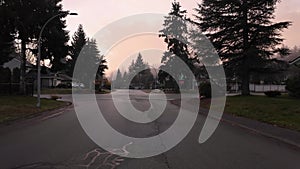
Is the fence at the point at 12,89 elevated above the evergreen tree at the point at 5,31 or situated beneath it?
situated beneath

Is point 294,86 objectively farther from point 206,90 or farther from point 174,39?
point 174,39

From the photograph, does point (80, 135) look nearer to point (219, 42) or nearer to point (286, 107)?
point (286, 107)

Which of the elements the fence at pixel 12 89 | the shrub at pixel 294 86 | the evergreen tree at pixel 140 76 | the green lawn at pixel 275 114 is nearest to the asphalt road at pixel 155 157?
the green lawn at pixel 275 114

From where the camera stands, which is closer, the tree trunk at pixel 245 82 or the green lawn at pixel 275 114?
the green lawn at pixel 275 114

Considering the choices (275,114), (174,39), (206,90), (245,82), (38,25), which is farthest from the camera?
(174,39)

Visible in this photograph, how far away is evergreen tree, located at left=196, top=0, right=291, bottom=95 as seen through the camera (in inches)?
1144

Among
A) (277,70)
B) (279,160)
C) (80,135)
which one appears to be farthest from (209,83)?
(279,160)

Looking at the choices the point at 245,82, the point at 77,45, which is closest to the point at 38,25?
the point at 245,82

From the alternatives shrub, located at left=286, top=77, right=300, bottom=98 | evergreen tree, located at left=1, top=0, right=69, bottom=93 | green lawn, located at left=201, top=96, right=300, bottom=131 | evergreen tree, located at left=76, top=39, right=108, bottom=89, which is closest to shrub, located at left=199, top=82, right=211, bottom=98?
shrub, located at left=286, top=77, right=300, bottom=98

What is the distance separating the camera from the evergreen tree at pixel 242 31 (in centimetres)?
2906

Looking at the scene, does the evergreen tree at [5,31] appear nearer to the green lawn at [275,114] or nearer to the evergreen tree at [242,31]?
the evergreen tree at [242,31]

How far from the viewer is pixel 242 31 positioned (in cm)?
3052

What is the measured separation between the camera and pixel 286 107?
19.7m

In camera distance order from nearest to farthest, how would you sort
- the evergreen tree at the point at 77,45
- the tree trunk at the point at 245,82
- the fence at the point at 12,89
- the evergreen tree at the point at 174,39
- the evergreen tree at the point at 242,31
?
the evergreen tree at the point at 242,31
the tree trunk at the point at 245,82
the fence at the point at 12,89
the evergreen tree at the point at 174,39
the evergreen tree at the point at 77,45
